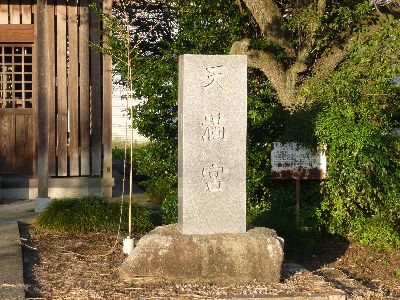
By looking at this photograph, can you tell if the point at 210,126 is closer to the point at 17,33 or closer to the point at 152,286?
the point at 152,286

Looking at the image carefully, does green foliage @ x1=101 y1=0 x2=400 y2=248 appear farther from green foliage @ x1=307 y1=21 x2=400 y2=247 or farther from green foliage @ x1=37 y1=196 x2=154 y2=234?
green foliage @ x1=37 y1=196 x2=154 y2=234

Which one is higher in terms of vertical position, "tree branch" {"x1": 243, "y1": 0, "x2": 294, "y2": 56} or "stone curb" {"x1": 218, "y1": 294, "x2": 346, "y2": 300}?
"tree branch" {"x1": 243, "y1": 0, "x2": 294, "y2": 56}

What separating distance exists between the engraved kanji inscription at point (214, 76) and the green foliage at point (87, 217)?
3126 mm

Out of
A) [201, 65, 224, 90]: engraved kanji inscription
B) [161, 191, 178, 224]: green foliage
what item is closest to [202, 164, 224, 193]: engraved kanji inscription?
[201, 65, 224, 90]: engraved kanji inscription

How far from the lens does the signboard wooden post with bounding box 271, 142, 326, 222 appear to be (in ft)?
32.8

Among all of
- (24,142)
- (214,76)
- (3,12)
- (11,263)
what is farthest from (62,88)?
(214,76)

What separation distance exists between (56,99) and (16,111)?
0.99m

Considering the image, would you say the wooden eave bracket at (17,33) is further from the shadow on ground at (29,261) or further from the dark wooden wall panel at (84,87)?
the shadow on ground at (29,261)

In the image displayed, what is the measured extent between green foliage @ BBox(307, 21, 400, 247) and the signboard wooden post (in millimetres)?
167

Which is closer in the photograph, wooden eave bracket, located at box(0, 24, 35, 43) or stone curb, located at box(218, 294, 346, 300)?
stone curb, located at box(218, 294, 346, 300)

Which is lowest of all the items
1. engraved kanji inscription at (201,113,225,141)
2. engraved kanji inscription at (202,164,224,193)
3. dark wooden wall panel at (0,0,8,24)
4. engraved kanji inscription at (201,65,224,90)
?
engraved kanji inscription at (202,164,224,193)

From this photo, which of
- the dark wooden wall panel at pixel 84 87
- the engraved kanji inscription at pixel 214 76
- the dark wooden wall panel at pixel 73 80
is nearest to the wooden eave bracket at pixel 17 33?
the dark wooden wall panel at pixel 73 80

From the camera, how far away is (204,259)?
7.50 m

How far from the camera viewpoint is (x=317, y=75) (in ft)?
35.0
